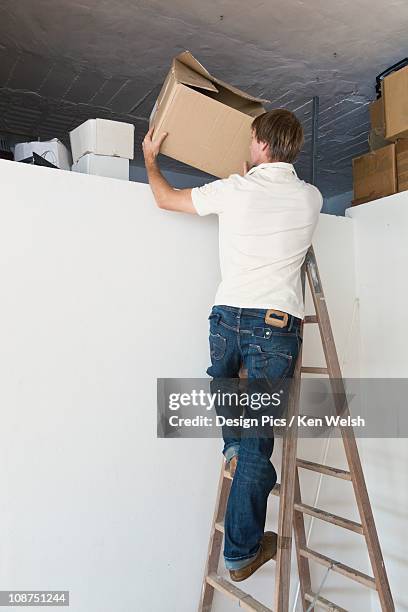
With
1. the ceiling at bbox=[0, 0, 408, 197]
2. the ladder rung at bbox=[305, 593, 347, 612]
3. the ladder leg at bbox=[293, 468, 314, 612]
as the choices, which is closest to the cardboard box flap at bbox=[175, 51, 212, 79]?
the ceiling at bbox=[0, 0, 408, 197]

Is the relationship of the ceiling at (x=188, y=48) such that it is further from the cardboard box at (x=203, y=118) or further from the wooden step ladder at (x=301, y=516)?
the wooden step ladder at (x=301, y=516)

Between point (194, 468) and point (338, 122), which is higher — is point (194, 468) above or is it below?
below

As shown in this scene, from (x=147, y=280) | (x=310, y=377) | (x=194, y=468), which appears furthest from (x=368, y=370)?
(x=147, y=280)

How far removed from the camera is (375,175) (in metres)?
2.98

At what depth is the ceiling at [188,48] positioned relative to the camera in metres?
2.78

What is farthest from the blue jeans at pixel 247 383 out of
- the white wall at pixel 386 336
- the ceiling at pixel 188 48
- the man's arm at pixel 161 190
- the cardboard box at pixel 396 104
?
the ceiling at pixel 188 48

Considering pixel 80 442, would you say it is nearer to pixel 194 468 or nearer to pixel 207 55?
pixel 194 468

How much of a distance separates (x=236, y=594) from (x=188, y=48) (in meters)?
2.66

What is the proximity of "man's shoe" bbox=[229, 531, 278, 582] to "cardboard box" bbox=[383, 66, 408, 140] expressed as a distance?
1936 mm

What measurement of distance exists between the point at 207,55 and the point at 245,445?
2230 millimetres

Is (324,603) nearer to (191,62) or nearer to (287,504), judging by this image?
(287,504)

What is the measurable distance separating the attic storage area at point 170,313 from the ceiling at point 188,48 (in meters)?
0.02

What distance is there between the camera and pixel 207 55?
10.5 feet

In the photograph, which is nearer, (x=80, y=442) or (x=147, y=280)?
(x=80, y=442)
